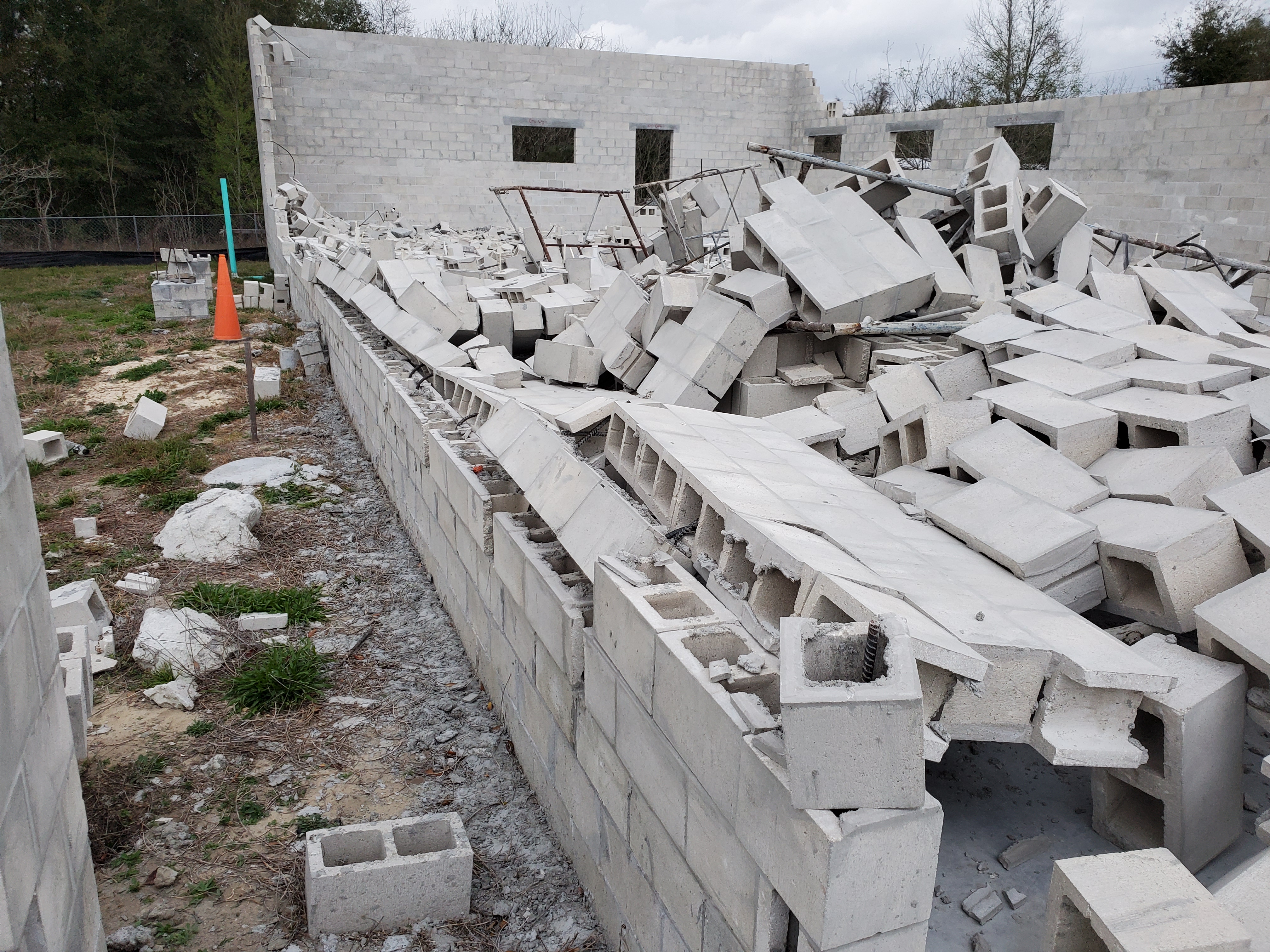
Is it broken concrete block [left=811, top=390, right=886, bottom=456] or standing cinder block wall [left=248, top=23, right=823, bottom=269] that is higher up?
standing cinder block wall [left=248, top=23, right=823, bottom=269]

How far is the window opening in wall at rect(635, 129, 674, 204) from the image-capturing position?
29688mm

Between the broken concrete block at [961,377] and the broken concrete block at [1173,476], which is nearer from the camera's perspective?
the broken concrete block at [1173,476]

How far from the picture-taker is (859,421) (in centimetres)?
578

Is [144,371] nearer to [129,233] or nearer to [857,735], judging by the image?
[857,735]

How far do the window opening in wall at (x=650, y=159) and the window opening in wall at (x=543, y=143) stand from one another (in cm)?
250

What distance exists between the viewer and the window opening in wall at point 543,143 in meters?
32.6

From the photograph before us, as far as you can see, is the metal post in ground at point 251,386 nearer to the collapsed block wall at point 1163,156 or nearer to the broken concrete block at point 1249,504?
the broken concrete block at point 1249,504

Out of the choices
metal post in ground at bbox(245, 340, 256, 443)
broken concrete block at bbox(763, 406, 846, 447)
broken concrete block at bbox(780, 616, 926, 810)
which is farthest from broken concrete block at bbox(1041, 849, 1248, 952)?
metal post in ground at bbox(245, 340, 256, 443)

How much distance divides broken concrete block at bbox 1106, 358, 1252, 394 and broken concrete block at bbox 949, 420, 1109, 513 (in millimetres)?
942

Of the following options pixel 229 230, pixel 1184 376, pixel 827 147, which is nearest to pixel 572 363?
pixel 1184 376

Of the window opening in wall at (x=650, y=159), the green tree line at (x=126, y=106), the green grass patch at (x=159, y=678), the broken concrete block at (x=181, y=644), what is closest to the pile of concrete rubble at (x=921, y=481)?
the broken concrete block at (x=181, y=644)

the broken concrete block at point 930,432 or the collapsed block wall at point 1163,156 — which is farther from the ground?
the collapsed block wall at point 1163,156

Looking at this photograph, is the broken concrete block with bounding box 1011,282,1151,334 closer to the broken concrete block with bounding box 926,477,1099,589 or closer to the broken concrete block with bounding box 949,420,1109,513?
the broken concrete block with bounding box 949,420,1109,513

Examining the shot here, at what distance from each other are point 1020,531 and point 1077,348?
235 cm
